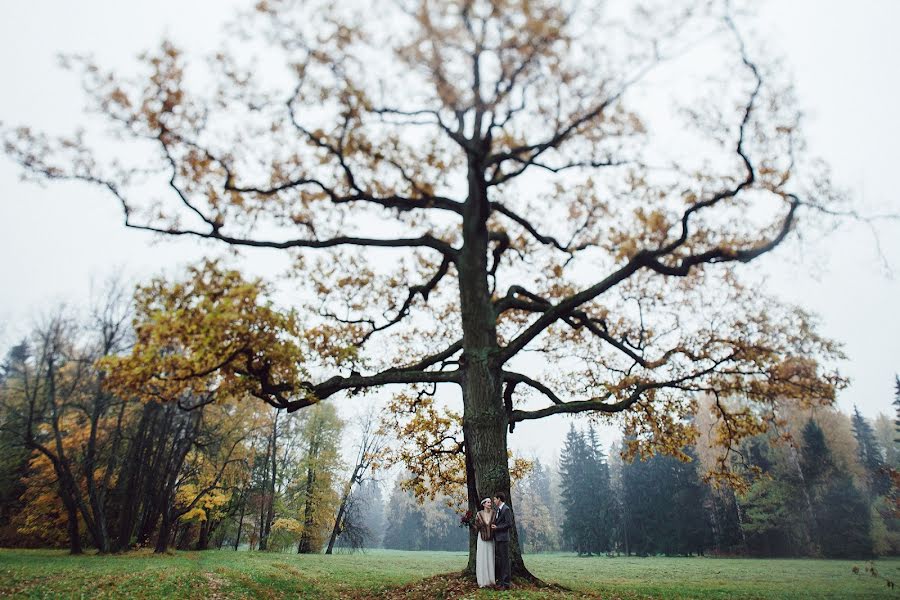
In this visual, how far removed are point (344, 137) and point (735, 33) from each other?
23.8 ft

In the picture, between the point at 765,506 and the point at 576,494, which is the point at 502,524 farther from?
the point at 576,494

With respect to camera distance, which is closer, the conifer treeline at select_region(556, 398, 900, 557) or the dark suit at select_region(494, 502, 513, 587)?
the dark suit at select_region(494, 502, 513, 587)

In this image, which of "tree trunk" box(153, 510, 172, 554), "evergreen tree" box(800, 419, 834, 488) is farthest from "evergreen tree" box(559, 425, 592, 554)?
"tree trunk" box(153, 510, 172, 554)

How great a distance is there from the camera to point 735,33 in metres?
7.74

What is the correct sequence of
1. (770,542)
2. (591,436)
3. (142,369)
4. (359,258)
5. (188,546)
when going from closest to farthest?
1. (142,369)
2. (359,258)
3. (188,546)
4. (770,542)
5. (591,436)

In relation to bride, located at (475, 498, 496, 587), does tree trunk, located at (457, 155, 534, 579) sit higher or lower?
higher

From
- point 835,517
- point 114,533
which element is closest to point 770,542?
point 835,517

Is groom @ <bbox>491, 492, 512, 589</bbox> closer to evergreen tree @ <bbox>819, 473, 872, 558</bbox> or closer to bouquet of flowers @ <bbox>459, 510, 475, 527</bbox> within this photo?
bouquet of flowers @ <bbox>459, 510, 475, 527</bbox>

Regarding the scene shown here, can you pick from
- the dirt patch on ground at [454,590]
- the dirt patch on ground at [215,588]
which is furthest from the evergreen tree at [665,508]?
the dirt patch on ground at [215,588]

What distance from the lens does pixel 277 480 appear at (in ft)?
113

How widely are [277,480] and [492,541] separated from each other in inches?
1253

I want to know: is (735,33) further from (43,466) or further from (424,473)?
(43,466)

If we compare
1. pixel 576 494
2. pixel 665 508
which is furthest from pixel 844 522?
pixel 576 494

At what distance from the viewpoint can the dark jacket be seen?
24.7ft
